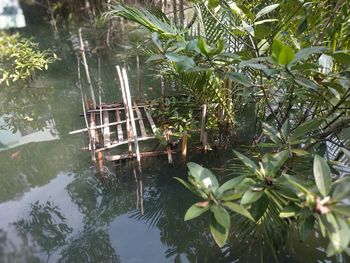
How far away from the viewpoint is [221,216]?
0.92 m

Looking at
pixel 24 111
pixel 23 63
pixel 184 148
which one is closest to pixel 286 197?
pixel 184 148

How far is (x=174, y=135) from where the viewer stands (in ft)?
8.34

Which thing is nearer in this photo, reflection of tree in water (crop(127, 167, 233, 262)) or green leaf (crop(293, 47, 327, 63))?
green leaf (crop(293, 47, 327, 63))

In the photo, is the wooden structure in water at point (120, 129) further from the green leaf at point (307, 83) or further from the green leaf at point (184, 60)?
the green leaf at point (307, 83)

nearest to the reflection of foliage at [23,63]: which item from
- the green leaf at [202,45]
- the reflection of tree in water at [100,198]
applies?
the reflection of tree in water at [100,198]

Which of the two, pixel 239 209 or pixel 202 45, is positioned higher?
pixel 202 45

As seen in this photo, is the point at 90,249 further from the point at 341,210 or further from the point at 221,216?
the point at 341,210

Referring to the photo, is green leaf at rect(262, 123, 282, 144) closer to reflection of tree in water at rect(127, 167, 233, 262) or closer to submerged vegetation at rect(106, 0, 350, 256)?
submerged vegetation at rect(106, 0, 350, 256)

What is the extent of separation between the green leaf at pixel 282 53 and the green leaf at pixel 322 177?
28 cm

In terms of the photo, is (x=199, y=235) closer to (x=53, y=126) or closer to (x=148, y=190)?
(x=148, y=190)

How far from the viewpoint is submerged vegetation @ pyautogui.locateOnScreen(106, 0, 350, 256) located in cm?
91

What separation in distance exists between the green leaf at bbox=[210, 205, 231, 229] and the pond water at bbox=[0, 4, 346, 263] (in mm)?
880

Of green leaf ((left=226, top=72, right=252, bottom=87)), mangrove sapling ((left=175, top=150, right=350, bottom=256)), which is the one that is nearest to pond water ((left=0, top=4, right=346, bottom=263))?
mangrove sapling ((left=175, top=150, right=350, bottom=256))

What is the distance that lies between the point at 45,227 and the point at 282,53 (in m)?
1.66
